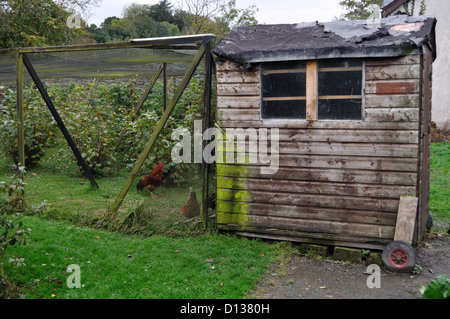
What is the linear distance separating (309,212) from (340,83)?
1.84 meters

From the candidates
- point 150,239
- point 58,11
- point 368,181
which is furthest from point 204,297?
point 58,11

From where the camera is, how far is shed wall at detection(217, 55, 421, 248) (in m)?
5.26

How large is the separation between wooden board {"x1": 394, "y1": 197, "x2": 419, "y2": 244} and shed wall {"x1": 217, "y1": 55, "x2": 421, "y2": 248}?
0.11 metres

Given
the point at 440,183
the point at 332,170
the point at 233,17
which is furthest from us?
the point at 233,17

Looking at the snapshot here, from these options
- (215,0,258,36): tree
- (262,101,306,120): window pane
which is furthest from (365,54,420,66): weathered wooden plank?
(215,0,258,36): tree

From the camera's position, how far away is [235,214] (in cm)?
618

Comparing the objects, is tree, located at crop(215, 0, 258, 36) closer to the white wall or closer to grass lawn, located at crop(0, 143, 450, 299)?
the white wall

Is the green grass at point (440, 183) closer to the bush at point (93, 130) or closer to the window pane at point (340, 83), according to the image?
the window pane at point (340, 83)

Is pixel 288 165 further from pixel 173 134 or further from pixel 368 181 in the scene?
pixel 173 134

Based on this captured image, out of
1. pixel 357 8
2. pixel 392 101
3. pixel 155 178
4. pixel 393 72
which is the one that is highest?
pixel 357 8

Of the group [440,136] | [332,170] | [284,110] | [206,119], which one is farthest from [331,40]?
[440,136]

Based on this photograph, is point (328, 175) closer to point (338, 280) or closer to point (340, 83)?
point (340, 83)

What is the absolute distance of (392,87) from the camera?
5.26 m
